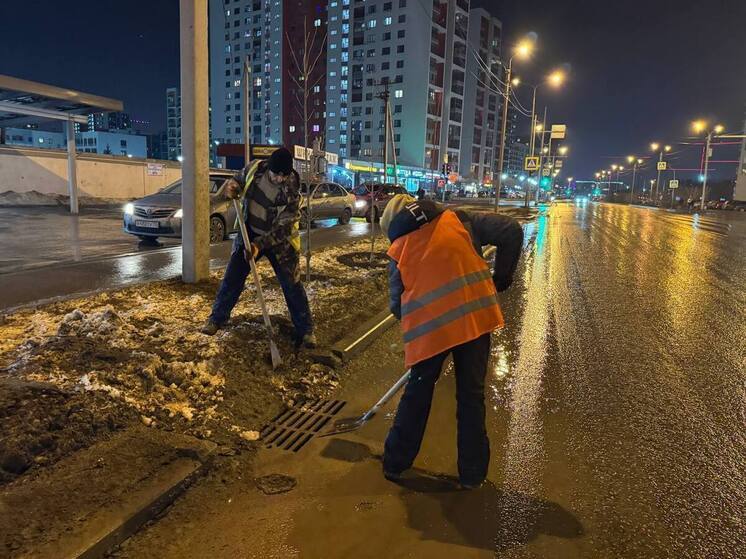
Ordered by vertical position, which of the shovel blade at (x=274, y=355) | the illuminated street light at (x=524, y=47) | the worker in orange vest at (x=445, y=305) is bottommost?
the shovel blade at (x=274, y=355)

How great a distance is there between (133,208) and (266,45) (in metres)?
106

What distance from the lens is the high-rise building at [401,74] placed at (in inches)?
3334

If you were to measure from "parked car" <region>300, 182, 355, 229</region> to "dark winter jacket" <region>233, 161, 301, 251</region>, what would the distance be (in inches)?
503

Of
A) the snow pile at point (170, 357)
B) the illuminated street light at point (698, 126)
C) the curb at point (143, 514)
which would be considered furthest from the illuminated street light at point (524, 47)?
Result: the illuminated street light at point (698, 126)

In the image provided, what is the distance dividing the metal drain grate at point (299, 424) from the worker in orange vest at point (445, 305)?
0.75 metres

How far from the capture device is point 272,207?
5.00 m

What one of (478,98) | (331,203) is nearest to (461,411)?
(331,203)

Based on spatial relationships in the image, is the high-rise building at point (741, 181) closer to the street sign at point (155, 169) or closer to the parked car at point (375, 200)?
the parked car at point (375, 200)

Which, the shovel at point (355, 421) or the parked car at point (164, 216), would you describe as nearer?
the shovel at point (355, 421)

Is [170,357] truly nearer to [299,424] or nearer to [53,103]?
[299,424]

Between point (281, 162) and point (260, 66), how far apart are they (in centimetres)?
11586

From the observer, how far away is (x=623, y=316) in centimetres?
715

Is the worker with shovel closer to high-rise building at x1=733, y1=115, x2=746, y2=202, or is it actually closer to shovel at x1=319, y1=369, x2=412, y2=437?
shovel at x1=319, y1=369, x2=412, y2=437

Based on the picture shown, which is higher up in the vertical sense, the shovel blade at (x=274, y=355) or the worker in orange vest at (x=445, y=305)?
the worker in orange vest at (x=445, y=305)
